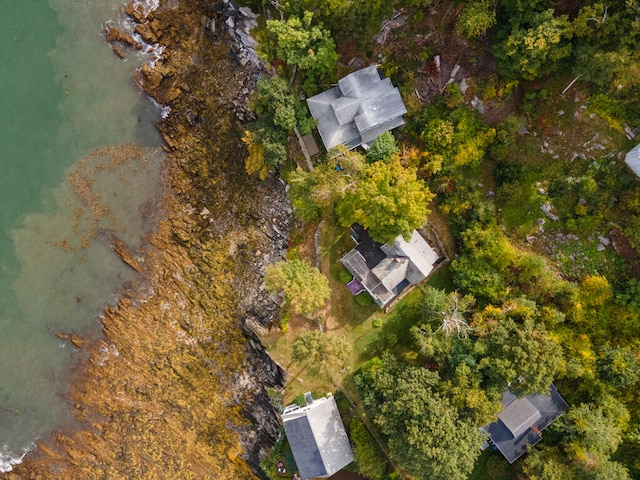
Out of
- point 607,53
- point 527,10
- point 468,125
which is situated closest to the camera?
point 607,53

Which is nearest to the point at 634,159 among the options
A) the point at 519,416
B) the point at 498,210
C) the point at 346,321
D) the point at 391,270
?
the point at 498,210

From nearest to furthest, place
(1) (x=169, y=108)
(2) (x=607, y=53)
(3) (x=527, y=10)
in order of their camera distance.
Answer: (2) (x=607, y=53) → (3) (x=527, y=10) → (1) (x=169, y=108)

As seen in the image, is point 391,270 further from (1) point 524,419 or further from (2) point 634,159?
(2) point 634,159

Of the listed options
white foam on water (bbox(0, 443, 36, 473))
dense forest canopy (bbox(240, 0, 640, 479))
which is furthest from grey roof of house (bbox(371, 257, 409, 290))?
white foam on water (bbox(0, 443, 36, 473))

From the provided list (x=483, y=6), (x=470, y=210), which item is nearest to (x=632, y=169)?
(x=470, y=210)

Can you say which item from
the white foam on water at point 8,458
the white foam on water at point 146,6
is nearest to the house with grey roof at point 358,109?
the white foam on water at point 146,6

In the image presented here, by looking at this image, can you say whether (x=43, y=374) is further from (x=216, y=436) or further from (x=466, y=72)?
(x=466, y=72)
